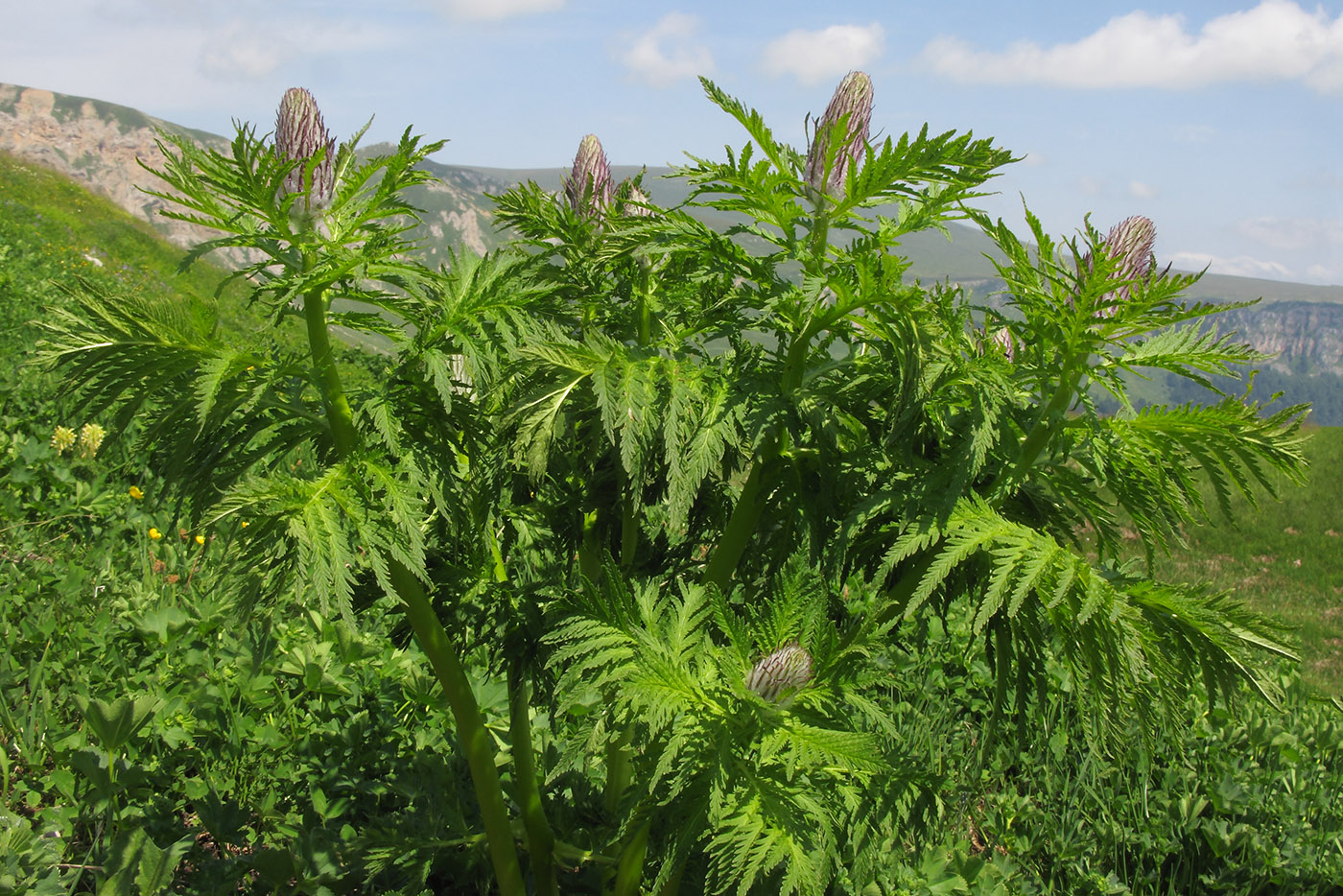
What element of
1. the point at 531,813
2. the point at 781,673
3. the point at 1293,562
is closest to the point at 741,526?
the point at 781,673

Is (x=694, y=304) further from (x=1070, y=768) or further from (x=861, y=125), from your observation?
(x=1070, y=768)

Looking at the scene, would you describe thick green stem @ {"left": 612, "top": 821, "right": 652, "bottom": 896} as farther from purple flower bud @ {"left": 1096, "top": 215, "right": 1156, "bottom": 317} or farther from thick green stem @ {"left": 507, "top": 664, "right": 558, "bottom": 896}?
purple flower bud @ {"left": 1096, "top": 215, "right": 1156, "bottom": 317}

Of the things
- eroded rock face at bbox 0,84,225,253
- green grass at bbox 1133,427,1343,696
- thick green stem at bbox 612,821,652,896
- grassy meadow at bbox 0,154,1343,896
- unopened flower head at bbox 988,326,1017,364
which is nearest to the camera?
unopened flower head at bbox 988,326,1017,364

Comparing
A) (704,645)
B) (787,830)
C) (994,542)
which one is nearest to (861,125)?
(994,542)

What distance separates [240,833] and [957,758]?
2.66 metres

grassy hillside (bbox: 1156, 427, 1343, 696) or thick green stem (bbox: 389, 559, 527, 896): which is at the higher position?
thick green stem (bbox: 389, 559, 527, 896)

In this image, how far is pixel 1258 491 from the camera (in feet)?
44.3

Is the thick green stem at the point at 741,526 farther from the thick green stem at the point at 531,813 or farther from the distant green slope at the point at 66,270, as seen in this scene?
the distant green slope at the point at 66,270

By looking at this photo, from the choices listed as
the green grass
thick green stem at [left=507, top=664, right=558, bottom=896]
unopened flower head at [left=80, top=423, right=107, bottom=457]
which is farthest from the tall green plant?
the green grass

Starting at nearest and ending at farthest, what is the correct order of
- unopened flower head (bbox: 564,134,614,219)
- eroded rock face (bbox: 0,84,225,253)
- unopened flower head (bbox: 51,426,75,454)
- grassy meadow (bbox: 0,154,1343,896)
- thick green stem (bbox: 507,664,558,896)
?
unopened flower head (bbox: 564,134,614,219) < thick green stem (bbox: 507,664,558,896) < grassy meadow (bbox: 0,154,1343,896) < unopened flower head (bbox: 51,426,75,454) < eroded rock face (bbox: 0,84,225,253)

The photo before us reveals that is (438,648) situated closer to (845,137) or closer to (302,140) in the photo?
(302,140)

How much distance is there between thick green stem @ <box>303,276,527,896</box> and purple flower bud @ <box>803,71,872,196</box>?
1.02m

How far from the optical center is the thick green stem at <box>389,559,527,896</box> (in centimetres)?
195

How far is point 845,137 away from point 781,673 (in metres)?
1.05
